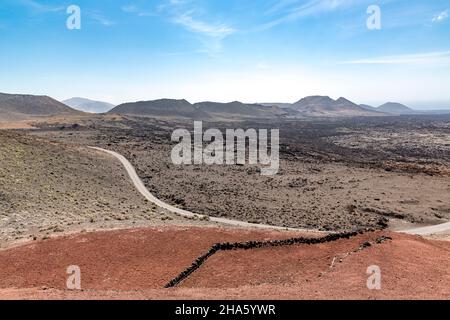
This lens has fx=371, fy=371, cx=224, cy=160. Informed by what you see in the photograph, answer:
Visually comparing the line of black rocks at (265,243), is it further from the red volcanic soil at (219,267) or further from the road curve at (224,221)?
the road curve at (224,221)

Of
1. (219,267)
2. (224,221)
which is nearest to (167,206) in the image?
(224,221)

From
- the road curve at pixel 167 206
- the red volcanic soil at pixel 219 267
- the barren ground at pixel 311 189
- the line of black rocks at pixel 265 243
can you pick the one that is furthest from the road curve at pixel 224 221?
the red volcanic soil at pixel 219 267


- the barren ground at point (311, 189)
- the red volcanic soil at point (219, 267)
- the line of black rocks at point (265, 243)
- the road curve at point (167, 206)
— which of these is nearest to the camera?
the red volcanic soil at point (219, 267)

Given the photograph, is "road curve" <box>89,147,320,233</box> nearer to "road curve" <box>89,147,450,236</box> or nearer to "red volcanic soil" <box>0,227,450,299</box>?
"road curve" <box>89,147,450,236</box>

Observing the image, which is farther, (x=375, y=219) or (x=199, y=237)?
(x=375, y=219)

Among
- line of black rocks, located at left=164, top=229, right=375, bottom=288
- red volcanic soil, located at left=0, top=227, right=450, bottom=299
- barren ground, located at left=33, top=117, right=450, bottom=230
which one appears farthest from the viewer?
barren ground, located at left=33, top=117, right=450, bottom=230

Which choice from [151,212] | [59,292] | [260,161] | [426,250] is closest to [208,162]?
[260,161]

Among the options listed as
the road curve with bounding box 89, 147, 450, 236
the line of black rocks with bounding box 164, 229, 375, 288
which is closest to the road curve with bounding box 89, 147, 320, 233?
the road curve with bounding box 89, 147, 450, 236

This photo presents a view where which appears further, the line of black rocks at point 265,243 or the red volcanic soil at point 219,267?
the line of black rocks at point 265,243
